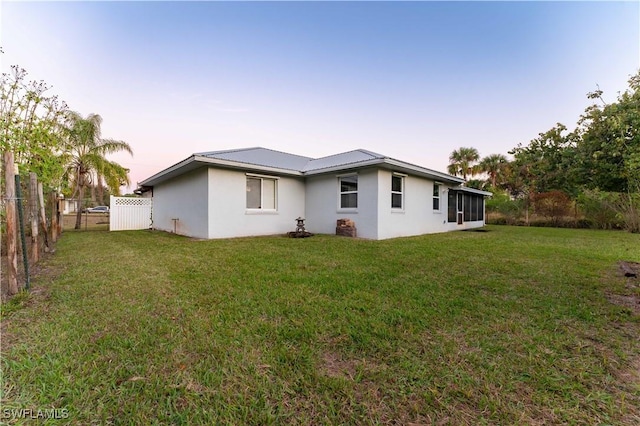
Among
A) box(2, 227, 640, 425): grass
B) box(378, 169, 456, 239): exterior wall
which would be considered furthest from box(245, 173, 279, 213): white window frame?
box(2, 227, 640, 425): grass

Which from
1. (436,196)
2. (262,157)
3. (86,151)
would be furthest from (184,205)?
(436,196)

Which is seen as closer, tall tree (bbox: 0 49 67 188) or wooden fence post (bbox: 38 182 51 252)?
tall tree (bbox: 0 49 67 188)

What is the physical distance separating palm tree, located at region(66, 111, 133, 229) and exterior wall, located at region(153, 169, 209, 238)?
334cm

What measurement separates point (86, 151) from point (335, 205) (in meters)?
13.6

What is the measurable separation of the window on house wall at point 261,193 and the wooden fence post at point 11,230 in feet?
20.8

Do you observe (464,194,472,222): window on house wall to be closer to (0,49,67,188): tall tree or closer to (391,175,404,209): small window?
(391,175,404,209): small window

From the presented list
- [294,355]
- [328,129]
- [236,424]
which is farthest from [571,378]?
[328,129]

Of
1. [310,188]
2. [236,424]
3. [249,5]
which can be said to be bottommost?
[236,424]

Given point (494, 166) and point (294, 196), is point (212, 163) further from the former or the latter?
point (494, 166)

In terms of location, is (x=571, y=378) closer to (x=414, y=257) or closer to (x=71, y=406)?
(x=71, y=406)

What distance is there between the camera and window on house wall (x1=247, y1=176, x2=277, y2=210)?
382 inches

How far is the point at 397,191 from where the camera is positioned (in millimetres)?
9953

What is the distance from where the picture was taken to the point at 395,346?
2213mm

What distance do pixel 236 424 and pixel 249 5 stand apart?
10.6 m
